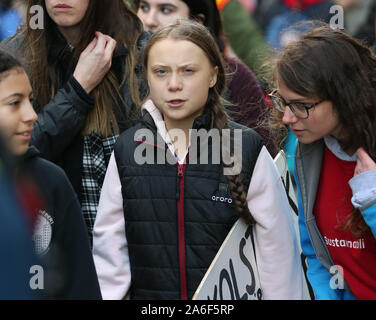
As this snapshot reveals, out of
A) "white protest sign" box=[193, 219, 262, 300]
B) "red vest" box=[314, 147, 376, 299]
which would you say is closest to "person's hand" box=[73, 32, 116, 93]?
"white protest sign" box=[193, 219, 262, 300]

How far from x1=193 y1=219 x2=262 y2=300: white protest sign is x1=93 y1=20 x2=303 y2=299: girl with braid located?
41mm

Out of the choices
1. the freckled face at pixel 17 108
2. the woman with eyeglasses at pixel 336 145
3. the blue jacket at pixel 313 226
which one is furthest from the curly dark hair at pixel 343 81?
the freckled face at pixel 17 108

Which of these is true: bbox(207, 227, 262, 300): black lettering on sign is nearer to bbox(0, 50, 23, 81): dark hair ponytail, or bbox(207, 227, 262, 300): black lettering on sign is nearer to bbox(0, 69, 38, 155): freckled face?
bbox(0, 69, 38, 155): freckled face

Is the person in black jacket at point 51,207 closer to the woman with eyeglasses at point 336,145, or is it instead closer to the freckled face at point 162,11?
the woman with eyeglasses at point 336,145

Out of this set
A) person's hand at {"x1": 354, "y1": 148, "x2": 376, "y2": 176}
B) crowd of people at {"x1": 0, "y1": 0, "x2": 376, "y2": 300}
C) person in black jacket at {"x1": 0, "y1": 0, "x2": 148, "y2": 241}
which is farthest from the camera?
person in black jacket at {"x1": 0, "y1": 0, "x2": 148, "y2": 241}

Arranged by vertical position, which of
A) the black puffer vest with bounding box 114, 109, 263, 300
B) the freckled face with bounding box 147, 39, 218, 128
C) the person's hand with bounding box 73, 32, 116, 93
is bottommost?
the black puffer vest with bounding box 114, 109, 263, 300

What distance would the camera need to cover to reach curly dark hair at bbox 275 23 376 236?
3.42m

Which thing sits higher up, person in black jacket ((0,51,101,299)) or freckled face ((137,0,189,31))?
freckled face ((137,0,189,31))

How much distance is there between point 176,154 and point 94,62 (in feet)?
2.19

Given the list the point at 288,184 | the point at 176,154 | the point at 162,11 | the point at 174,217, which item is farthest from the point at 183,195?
the point at 162,11

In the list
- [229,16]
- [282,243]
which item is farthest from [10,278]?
[229,16]

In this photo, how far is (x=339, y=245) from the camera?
359 centimetres

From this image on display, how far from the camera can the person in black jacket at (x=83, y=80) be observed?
396cm

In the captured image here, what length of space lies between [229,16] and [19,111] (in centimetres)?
398
